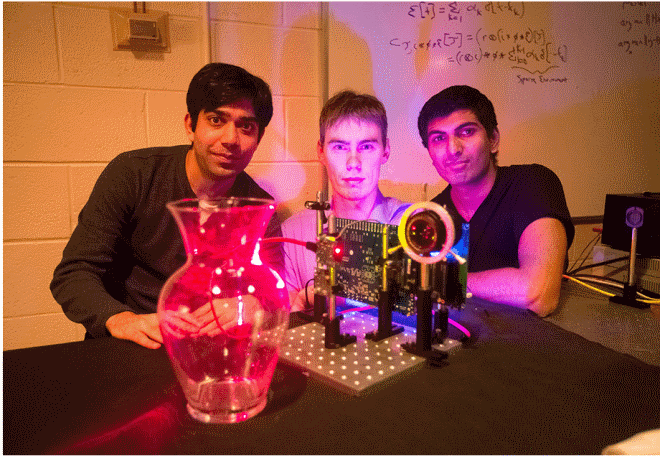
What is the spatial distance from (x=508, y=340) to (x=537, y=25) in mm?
1693

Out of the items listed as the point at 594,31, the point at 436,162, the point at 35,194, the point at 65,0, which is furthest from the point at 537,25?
the point at 35,194

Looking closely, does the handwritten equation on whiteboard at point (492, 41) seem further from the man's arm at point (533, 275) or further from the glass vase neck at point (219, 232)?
the glass vase neck at point (219, 232)

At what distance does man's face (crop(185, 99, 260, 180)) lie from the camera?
1.44m

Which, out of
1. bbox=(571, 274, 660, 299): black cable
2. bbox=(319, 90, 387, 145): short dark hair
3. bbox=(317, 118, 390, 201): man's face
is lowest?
bbox=(571, 274, 660, 299): black cable

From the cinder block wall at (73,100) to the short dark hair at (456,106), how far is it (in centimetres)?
62

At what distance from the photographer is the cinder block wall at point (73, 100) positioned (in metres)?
1.47

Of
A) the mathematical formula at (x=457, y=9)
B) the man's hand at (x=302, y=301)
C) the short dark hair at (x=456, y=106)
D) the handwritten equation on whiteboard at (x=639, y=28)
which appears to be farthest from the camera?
the handwritten equation on whiteboard at (x=639, y=28)

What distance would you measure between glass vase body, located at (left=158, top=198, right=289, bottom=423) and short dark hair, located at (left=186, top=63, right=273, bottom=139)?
85cm

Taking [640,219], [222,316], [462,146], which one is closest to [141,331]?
[222,316]

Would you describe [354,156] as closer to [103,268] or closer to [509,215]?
[509,215]

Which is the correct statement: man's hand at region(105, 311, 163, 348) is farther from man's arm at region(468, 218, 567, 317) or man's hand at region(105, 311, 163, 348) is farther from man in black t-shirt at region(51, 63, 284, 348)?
man's arm at region(468, 218, 567, 317)

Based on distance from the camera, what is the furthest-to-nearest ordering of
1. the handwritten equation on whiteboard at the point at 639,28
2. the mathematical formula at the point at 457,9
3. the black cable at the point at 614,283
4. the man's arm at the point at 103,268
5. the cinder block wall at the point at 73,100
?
1. the handwritten equation on whiteboard at the point at 639,28
2. the mathematical formula at the point at 457,9
3. the cinder block wall at the point at 73,100
4. the black cable at the point at 614,283
5. the man's arm at the point at 103,268

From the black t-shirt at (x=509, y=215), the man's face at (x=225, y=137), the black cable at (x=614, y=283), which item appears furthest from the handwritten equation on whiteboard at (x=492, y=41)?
the black cable at (x=614, y=283)

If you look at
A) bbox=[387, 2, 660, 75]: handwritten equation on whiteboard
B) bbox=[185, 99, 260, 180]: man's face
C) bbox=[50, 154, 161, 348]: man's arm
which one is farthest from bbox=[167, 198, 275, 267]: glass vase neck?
bbox=[387, 2, 660, 75]: handwritten equation on whiteboard
